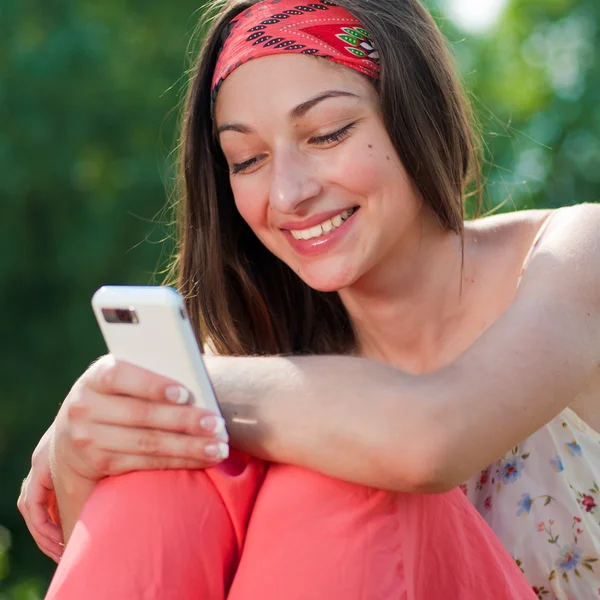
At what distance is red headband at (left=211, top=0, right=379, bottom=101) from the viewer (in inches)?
91.6

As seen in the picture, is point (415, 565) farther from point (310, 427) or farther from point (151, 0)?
point (151, 0)

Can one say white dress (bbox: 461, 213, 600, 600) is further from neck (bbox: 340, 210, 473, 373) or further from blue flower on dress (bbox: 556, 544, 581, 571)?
neck (bbox: 340, 210, 473, 373)

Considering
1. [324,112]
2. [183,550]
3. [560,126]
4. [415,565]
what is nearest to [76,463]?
[183,550]

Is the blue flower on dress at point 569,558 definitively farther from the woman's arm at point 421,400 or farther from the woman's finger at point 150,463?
the woman's finger at point 150,463

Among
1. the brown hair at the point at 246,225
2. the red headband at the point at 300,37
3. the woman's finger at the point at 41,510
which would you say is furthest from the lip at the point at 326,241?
the woman's finger at the point at 41,510

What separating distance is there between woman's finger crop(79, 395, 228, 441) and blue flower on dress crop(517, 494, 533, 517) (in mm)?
984

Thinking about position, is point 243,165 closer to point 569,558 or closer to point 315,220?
point 315,220

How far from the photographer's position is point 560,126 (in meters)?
15.3

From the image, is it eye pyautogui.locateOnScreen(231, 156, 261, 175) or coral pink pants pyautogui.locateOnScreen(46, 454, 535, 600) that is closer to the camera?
coral pink pants pyautogui.locateOnScreen(46, 454, 535, 600)

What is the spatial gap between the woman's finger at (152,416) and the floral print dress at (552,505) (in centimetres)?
98

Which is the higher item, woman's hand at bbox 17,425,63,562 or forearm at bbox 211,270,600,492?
forearm at bbox 211,270,600,492

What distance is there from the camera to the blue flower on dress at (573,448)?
2.43 m

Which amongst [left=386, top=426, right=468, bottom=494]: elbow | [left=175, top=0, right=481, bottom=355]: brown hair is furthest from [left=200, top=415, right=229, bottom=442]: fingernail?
[left=175, top=0, right=481, bottom=355]: brown hair

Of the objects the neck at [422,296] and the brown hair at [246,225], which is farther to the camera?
the neck at [422,296]
